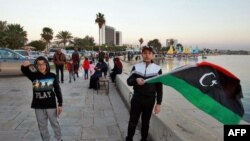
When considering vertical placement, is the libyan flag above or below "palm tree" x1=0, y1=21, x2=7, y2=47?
below

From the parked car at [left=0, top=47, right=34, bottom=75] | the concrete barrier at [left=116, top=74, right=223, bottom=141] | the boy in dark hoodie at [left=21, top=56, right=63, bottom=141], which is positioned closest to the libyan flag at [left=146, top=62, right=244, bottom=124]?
the concrete barrier at [left=116, top=74, right=223, bottom=141]

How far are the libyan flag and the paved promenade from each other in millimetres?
2219

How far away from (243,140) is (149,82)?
179 cm

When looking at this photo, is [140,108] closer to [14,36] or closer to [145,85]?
[145,85]

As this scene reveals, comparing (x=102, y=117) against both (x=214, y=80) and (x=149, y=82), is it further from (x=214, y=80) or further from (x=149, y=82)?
(x=214, y=80)

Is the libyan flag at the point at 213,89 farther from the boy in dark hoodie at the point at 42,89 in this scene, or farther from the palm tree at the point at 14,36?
the palm tree at the point at 14,36

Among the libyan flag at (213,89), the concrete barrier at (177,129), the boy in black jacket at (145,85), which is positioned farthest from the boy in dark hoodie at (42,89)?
the libyan flag at (213,89)

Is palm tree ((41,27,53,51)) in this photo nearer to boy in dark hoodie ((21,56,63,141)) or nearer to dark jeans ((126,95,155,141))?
boy in dark hoodie ((21,56,63,141))

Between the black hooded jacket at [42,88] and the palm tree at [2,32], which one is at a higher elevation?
the palm tree at [2,32]

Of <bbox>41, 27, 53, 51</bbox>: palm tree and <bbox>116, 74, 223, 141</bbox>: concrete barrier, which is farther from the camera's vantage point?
<bbox>41, 27, 53, 51</bbox>: palm tree

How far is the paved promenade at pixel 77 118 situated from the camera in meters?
6.08

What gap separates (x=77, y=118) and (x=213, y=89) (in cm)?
460

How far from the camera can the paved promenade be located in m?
6.08

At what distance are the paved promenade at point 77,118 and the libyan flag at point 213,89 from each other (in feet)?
7.28
